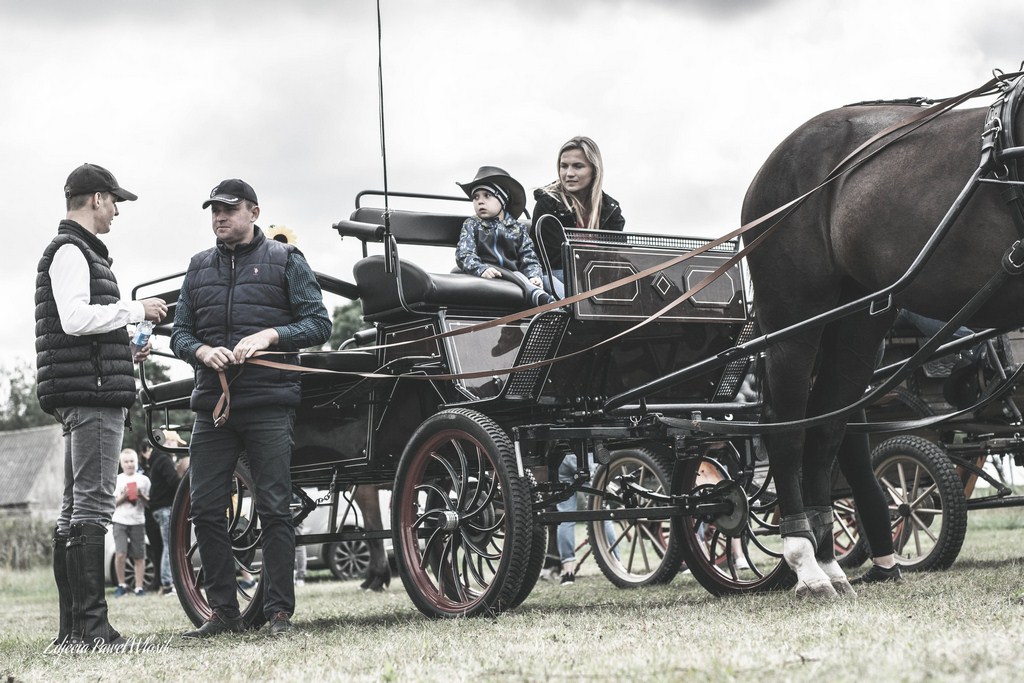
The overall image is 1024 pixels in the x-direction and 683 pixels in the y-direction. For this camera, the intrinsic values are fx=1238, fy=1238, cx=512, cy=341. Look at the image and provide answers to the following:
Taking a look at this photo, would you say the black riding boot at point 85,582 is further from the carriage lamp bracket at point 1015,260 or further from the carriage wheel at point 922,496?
the carriage wheel at point 922,496

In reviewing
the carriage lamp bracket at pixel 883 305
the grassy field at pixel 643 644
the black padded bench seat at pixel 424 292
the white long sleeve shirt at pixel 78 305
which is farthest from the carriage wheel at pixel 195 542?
the carriage lamp bracket at pixel 883 305

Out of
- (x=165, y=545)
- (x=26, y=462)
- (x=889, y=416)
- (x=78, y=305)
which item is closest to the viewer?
(x=78, y=305)

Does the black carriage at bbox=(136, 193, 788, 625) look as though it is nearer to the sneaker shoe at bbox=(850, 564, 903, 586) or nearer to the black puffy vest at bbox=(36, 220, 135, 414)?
the sneaker shoe at bbox=(850, 564, 903, 586)

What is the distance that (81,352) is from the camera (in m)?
5.43

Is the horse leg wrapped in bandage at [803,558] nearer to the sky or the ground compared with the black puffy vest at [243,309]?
nearer to the ground

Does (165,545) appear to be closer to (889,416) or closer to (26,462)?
(889,416)

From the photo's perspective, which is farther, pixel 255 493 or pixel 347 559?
pixel 347 559

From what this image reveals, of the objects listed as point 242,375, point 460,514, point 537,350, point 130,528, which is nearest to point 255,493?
point 242,375

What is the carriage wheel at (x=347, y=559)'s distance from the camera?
1438cm

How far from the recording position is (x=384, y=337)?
614 centimetres

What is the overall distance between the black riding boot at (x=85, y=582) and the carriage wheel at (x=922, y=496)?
14.4ft

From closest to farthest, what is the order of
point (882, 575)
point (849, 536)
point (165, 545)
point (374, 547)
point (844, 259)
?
1. point (844, 259)
2. point (882, 575)
3. point (849, 536)
4. point (374, 547)
5. point (165, 545)

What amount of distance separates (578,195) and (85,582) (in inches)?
127

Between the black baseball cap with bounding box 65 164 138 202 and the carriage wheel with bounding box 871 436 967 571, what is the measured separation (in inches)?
179
